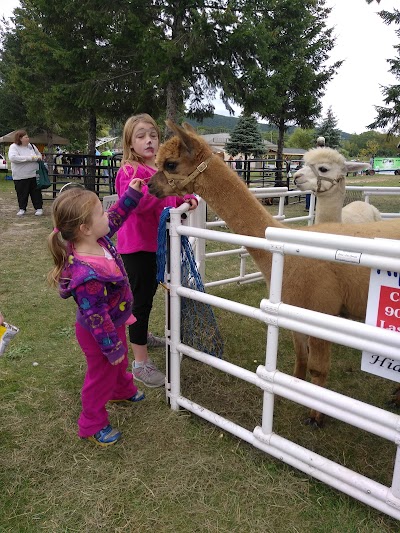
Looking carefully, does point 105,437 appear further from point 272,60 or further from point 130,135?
point 272,60

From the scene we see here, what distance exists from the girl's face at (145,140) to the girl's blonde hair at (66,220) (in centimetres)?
67

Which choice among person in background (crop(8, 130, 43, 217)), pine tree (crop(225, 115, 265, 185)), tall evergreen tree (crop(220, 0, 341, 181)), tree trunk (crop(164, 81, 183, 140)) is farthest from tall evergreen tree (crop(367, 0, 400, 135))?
pine tree (crop(225, 115, 265, 185))

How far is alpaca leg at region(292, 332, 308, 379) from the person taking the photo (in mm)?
2465

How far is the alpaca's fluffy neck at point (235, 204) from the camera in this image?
2.17 m

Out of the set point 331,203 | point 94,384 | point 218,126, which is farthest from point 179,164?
point 218,126

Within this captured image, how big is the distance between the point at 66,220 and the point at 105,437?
45.3 inches

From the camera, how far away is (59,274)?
1888 millimetres

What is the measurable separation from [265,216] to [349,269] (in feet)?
1.73

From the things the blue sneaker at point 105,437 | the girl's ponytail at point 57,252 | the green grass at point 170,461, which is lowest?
the green grass at point 170,461

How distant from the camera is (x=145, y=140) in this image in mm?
2414

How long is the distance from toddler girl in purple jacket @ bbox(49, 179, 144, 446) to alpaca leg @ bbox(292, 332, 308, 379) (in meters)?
→ 1.04

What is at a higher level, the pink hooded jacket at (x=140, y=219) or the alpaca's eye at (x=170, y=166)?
the alpaca's eye at (x=170, y=166)

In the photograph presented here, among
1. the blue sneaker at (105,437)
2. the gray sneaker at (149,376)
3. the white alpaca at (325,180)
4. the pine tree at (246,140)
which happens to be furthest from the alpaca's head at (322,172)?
the pine tree at (246,140)

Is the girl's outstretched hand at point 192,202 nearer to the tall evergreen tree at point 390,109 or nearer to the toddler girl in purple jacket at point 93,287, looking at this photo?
the toddler girl in purple jacket at point 93,287
